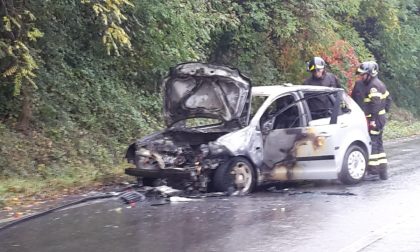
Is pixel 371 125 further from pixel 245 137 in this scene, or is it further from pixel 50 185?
pixel 50 185

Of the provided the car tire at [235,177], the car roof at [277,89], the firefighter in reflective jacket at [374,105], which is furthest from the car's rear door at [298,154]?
the firefighter in reflective jacket at [374,105]

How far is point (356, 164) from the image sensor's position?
37.7 feet

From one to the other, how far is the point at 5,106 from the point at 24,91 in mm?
555

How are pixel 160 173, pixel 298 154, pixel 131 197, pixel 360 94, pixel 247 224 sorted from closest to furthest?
1. pixel 247 224
2. pixel 131 197
3. pixel 160 173
4. pixel 298 154
5. pixel 360 94

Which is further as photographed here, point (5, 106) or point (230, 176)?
point (5, 106)

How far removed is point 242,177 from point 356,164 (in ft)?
6.84

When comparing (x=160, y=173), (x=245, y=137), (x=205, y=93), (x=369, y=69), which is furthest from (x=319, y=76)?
(x=160, y=173)

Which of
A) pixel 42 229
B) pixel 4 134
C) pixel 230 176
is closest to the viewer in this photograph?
pixel 42 229

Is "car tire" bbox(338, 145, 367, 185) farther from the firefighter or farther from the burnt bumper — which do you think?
the burnt bumper

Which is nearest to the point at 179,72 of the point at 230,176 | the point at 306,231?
the point at 230,176

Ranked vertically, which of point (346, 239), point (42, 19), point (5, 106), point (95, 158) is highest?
point (42, 19)

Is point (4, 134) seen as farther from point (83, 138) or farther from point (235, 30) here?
point (235, 30)

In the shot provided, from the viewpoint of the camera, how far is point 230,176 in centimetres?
1050

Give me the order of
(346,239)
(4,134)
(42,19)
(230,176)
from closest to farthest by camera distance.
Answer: (346,239)
(230,176)
(4,134)
(42,19)
